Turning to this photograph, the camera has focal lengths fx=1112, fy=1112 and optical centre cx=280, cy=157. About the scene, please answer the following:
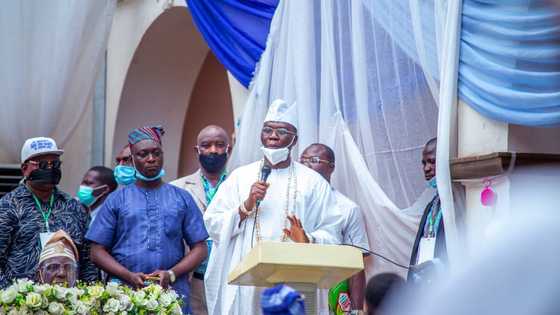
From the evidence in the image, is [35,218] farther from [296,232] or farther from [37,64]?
[37,64]

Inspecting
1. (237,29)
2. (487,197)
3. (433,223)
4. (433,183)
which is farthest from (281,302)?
(237,29)

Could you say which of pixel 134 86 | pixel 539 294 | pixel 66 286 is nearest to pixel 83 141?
pixel 134 86

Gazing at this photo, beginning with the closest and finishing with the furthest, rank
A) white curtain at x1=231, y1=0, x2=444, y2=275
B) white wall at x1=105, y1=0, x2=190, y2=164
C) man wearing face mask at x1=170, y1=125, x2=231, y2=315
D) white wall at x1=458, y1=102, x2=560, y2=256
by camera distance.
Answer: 1. white wall at x1=458, y1=102, x2=560, y2=256
2. white curtain at x1=231, y1=0, x2=444, y2=275
3. man wearing face mask at x1=170, y1=125, x2=231, y2=315
4. white wall at x1=105, y1=0, x2=190, y2=164

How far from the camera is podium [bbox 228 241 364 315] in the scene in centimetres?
447

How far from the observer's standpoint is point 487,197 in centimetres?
537

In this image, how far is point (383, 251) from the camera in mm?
6246

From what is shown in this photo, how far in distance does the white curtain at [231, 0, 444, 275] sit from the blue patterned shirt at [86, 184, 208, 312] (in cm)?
97

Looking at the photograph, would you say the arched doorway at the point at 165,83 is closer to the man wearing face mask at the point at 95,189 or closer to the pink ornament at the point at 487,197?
the man wearing face mask at the point at 95,189

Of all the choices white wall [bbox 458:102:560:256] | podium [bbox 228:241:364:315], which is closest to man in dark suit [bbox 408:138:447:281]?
white wall [bbox 458:102:560:256]

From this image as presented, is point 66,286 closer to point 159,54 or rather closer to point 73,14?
point 73,14

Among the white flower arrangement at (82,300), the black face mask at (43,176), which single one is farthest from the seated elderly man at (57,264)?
the black face mask at (43,176)

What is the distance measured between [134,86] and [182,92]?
0.53 meters

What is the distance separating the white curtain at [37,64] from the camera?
9.19 m

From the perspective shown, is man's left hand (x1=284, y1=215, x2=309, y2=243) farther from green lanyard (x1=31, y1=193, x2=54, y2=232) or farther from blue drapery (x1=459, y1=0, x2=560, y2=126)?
green lanyard (x1=31, y1=193, x2=54, y2=232)
